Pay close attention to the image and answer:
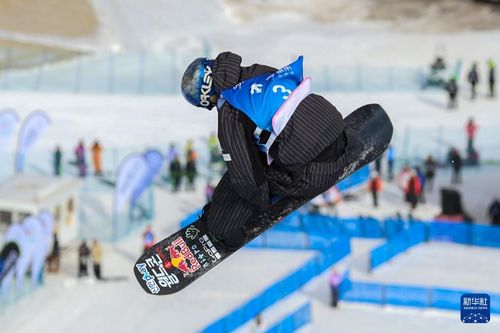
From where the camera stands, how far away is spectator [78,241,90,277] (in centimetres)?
1916

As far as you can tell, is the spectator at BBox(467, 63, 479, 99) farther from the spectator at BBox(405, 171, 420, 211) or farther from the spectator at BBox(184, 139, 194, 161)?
the spectator at BBox(184, 139, 194, 161)

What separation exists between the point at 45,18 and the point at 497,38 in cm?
1444

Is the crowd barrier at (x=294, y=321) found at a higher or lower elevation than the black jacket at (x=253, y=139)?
lower

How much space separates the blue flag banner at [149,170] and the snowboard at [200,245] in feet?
45.6

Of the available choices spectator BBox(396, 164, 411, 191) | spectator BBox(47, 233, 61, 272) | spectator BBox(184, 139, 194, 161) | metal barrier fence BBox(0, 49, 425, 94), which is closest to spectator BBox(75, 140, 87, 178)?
spectator BBox(184, 139, 194, 161)

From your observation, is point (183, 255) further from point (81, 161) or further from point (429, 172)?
point (81, 161)

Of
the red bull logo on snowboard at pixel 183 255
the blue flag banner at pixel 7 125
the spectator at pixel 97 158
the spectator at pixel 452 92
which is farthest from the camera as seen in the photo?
the spectator at pixel 452 92

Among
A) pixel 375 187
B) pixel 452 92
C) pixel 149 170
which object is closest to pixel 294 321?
pixel 149 170

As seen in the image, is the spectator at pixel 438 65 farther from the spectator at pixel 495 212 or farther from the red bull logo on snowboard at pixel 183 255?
the red bull logo on snowboard at pixel 183 255

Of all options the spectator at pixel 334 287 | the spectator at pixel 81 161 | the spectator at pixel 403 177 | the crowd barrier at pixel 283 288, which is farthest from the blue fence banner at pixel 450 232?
the spectator at pixel 81 161

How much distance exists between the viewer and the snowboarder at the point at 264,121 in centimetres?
666

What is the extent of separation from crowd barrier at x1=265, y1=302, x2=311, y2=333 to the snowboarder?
814cm

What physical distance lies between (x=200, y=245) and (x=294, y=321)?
802 centimetres

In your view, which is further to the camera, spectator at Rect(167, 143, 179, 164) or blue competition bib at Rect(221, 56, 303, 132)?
spectator at Rect(167, 143, 179, 164)
